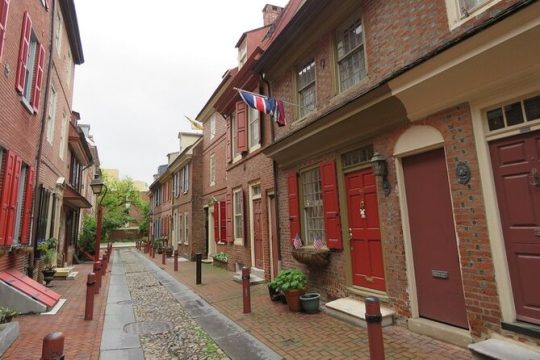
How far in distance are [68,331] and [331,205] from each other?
5.20 m

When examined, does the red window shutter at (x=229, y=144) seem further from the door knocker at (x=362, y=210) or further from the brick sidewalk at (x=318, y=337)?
the door knocker at (x=362, y=210)

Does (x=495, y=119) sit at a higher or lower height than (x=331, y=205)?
higher

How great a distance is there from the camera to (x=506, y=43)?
338 cm

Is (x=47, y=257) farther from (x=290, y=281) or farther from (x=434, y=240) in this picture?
(x=434, y=240)

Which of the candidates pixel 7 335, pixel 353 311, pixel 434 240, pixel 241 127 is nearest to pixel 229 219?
pixel 241 127

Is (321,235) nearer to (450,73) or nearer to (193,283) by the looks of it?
(450,73)

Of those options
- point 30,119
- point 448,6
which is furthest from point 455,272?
point 30,119

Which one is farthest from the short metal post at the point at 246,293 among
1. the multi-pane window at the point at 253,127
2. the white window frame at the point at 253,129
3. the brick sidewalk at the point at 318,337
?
the multi-pane window at the point at 253,127

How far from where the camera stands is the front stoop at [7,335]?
14.1ft

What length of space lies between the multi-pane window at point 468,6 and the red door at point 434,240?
1.82 metres

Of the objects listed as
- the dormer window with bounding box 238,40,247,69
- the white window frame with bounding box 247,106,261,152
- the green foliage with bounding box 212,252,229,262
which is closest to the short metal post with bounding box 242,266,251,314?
the white window frame with bounding box 247,106,261,152

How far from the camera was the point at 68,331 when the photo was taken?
5383mm

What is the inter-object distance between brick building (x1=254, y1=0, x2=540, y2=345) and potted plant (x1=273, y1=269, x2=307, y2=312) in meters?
0.59

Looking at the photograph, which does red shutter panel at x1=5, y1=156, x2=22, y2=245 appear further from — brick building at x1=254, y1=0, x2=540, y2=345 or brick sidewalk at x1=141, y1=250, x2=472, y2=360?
brick building at x1=254, y1=0, x2=540, y2=345
